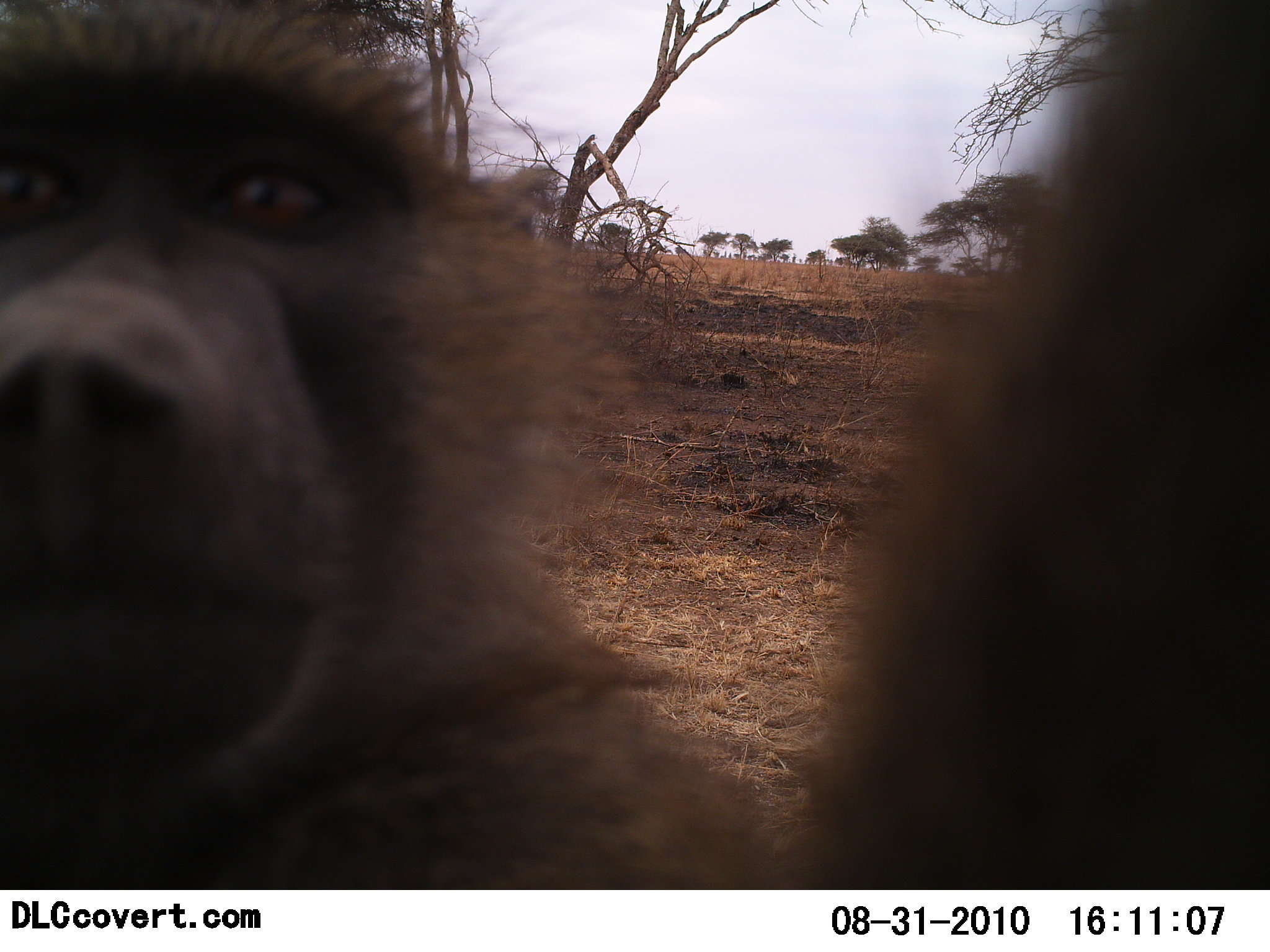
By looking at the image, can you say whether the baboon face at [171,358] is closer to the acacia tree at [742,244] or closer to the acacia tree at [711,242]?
the acacia tree at [711,242]

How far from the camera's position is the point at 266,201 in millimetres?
873

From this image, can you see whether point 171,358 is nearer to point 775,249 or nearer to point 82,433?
point 82,433

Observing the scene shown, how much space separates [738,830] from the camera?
96 cm

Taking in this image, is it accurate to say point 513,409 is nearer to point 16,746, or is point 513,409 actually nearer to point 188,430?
point 188,430

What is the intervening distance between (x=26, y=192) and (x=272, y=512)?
470 millimetres

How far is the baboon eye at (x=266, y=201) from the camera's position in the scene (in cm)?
87

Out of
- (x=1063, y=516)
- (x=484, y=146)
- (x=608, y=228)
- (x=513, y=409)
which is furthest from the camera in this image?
(x=608, y=228)

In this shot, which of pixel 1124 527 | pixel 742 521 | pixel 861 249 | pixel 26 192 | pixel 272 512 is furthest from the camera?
pixel 742 521

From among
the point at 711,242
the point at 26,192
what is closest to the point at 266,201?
the point at 26,192

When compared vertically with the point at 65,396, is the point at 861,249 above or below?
above

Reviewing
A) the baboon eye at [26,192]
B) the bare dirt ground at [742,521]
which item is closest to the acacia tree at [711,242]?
the bare dirt ground at [742,521]

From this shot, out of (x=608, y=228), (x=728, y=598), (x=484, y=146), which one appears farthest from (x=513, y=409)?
(x=608, y=228)

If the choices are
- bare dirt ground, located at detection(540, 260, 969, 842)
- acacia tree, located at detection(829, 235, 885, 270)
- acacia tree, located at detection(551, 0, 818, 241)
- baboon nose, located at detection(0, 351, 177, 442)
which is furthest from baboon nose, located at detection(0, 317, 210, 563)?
acacia tree, located at detection(551, 0, 818, 241)

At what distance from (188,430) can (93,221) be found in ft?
1.16
